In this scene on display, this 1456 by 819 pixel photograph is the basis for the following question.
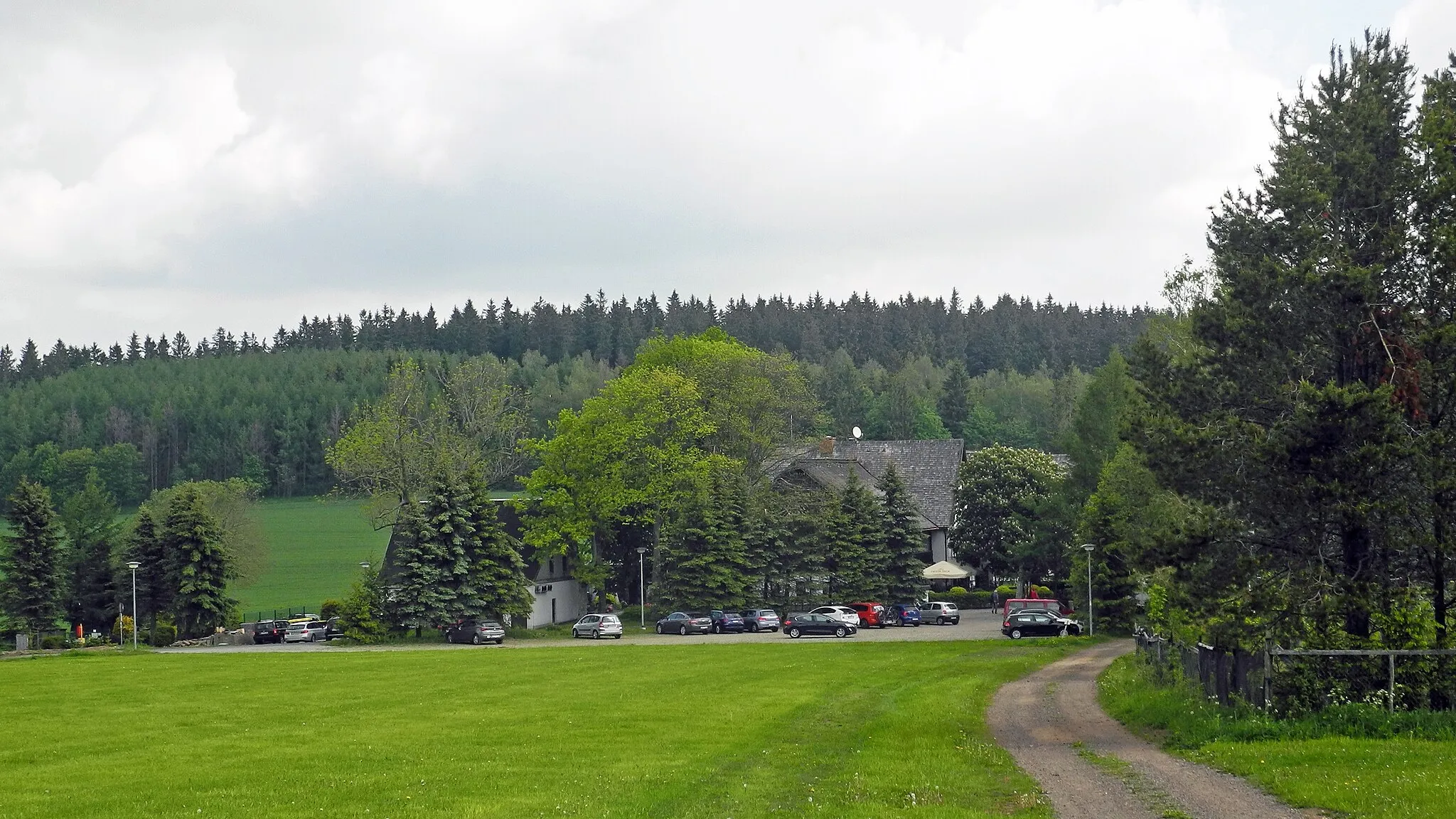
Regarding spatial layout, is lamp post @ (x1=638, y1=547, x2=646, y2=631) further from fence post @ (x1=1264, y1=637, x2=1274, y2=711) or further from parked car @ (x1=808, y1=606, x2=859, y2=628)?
fence post @ (x1=1264, y1=637, x2=1274, y2=711)

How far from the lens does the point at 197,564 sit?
237ft

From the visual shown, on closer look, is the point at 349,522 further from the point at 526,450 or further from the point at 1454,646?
the point at 1454,646

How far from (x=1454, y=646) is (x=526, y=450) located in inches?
2568

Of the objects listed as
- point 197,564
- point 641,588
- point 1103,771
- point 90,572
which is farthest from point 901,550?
point 1103,771

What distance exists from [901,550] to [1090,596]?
55.0ft

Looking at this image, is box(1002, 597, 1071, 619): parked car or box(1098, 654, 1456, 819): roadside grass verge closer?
box(1098, 654, 1456, 819): roadside grass verge

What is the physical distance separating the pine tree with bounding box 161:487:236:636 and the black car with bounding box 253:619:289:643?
9.48 feet

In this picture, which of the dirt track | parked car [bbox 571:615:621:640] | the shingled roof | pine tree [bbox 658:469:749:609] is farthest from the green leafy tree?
the dirt track

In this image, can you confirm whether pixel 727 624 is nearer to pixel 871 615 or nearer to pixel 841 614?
pixel 841 614

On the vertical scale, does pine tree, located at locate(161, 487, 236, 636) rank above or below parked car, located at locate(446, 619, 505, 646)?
above

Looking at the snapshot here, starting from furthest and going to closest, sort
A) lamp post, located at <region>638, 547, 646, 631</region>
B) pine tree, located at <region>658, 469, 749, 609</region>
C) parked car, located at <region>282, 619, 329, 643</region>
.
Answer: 1. parked car, located at <region>282, 619, 329, 643</region>
2. lamp post, located at <region>638, 547, 646, 631</region>
3. pine tree, located at <region>658, 469, 749, 609</region>

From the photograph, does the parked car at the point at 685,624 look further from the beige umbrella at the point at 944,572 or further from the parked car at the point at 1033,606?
the beige umbrella at the point at 944,572

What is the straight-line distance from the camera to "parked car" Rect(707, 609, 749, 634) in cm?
6750

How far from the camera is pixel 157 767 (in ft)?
70.7
